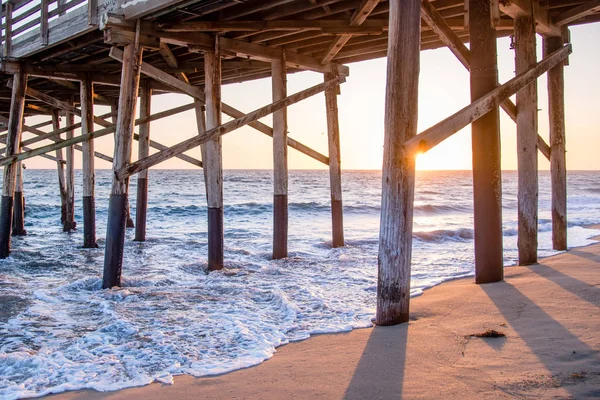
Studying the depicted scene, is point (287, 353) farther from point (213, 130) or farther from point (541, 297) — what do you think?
point (213, 130)

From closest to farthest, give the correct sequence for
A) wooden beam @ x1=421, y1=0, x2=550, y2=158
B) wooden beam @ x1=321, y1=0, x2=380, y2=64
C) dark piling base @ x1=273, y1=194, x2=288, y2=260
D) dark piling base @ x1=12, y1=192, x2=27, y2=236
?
wooden beam @ x1=421, y1=0, x2=550, y2=158 < wooden beam @ x1=321, y1=0, x2=380, y2=64 < dark piling base @ x1=273, y1=194, x2=288, y2=260 < dark piling base @ x1=12, y1=192, x2=27, y2=236

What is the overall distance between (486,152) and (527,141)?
114 cm

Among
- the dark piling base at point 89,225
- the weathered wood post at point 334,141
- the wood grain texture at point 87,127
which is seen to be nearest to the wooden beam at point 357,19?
the weathered wood post at point 334,141

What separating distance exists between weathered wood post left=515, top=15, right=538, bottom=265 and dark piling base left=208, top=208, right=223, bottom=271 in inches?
158

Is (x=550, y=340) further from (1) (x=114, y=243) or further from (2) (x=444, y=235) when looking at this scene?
(2) (x=444, y=235)

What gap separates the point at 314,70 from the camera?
938 cm

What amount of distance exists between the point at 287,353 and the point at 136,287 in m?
3.61

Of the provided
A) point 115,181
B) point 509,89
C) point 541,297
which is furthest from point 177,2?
point 541,297

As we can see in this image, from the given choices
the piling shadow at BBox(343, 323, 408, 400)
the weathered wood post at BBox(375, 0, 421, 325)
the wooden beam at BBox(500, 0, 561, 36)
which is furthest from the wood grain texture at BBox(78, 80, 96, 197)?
the piling shadow at BBox(343, 323, 408, 400)

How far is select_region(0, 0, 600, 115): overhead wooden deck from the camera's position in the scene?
673 centimetres

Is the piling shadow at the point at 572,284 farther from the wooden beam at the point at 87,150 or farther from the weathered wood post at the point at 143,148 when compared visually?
the weathered wood post at the point at 143,148

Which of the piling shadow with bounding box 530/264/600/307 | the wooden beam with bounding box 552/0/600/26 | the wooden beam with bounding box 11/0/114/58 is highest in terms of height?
the wooden beam with bounding box 11/0/114/58

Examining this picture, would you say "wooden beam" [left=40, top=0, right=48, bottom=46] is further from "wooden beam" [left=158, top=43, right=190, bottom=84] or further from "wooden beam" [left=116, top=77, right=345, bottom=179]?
"wooden beam" [left=116, top=77, right=345, bottom=179]

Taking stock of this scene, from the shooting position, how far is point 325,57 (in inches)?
345
